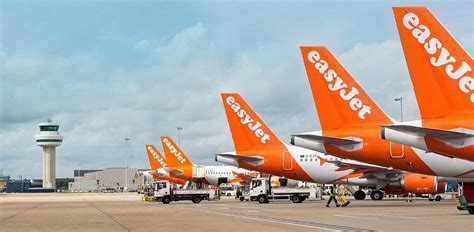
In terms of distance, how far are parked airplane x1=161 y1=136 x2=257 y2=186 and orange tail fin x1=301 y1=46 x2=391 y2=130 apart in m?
46.8

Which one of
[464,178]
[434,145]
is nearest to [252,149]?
[464,178]

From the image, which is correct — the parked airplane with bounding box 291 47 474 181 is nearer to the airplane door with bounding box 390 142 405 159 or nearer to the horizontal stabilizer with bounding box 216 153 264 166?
the airplane door with bounding box 390 142 405 159

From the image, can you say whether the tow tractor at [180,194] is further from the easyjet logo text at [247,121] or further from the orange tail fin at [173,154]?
the orange tail fin at [173,154]

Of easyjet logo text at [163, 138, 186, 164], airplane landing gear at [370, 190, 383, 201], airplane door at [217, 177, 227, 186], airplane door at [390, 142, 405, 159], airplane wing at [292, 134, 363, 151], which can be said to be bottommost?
airplane landing gear at [370, 190, 383, 201]

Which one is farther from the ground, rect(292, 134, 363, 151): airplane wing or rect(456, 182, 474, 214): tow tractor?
rect(292, 134, 363, 151): airplane wing

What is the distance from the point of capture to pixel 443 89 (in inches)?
1148

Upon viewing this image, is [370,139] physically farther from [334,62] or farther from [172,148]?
[172,148]

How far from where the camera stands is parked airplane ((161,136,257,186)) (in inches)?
3440

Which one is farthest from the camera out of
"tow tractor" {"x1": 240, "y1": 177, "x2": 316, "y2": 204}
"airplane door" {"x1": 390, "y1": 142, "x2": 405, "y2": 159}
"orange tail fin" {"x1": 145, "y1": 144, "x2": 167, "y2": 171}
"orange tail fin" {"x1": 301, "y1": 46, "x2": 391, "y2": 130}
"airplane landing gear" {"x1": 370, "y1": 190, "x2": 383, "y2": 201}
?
"orange tail fin" {"x1": 145, "y1": 144, "x2": 167, "y2": 171}

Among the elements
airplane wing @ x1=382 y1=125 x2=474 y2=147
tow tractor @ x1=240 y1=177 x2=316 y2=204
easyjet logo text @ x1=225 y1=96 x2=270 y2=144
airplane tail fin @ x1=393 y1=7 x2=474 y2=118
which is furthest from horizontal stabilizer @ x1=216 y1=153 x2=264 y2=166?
airplane wing @ x1=382 y1=125 x2=474 y2=147

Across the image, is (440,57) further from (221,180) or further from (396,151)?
(221,180)

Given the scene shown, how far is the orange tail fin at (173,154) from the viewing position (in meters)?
94.1

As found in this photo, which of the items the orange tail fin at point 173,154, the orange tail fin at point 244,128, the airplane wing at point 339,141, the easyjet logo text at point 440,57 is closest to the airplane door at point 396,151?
the airplane wing at point 339,141

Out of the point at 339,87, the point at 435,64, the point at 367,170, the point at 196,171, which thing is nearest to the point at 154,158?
the point at 196,171
